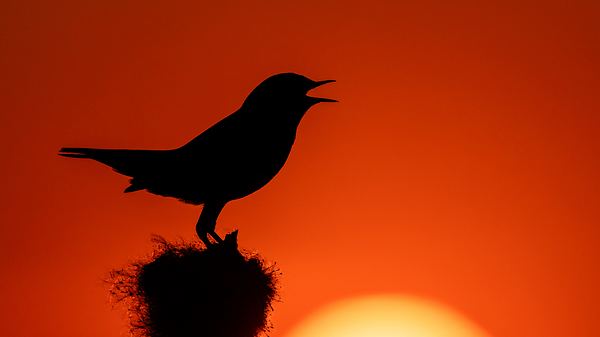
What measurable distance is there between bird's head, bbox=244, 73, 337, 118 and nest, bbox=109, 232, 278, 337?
78cm

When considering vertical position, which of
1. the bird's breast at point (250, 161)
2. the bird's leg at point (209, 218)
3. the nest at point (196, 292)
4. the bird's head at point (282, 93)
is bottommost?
the nest at point (196, 292)

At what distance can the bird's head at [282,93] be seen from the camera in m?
3.24

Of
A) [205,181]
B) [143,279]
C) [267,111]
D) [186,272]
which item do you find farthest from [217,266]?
[267,111]

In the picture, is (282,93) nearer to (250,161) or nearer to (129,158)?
(250,161)

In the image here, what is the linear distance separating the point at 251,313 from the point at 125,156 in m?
1.09

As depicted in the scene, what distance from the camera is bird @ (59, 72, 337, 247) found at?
3.14 m

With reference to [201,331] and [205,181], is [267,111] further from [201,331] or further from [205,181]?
[201,331]

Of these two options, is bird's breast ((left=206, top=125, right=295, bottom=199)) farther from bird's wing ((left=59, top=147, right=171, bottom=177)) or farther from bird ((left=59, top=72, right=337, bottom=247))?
bird's wing ((left=59, top=147, right=171, bottom=177))

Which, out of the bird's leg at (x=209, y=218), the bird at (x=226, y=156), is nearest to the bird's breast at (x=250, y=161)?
the bird at (x=226, y=156)

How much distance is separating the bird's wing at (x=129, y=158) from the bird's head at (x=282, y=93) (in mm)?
500

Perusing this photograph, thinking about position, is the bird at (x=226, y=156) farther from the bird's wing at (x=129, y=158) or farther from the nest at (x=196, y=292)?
the nest at (x=196, y=292)

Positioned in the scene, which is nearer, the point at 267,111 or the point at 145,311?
the point at 145,311

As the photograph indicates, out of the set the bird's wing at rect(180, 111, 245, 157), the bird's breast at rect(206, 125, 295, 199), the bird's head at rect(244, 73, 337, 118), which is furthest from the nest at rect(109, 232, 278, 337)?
the bird's head at rect(244, 73, 337, 118)

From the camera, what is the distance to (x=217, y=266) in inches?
102
